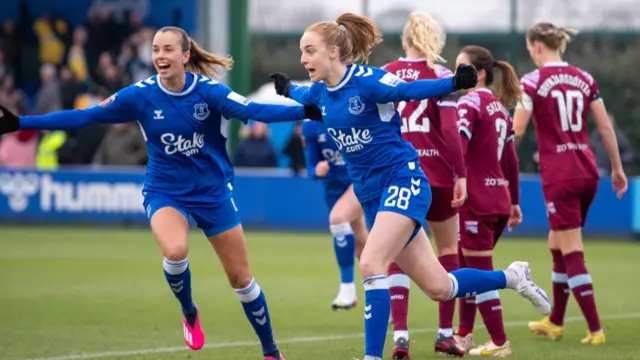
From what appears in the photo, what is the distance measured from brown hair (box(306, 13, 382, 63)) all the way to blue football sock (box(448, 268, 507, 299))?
1.51 m

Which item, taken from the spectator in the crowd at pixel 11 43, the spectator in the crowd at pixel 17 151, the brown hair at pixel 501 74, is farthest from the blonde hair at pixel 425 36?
the spectator in the crowd at pixel 11 43

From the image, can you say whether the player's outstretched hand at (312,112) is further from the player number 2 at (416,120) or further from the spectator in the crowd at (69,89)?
the spectator in the crowd at (69,89)

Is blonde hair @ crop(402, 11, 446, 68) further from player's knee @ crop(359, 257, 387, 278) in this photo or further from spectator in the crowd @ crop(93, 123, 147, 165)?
spectator in the crowd @ crop(93, 123, 147, 165)

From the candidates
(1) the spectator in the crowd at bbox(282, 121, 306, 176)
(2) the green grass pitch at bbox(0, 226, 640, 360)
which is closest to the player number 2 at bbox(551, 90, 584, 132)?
(2) the green grass pitch at bbox(0, 226, 640, 360)

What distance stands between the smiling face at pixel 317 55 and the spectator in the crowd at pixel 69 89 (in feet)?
59.1

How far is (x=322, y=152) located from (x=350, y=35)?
4.20 meters

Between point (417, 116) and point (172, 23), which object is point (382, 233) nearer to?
point (417, 116)

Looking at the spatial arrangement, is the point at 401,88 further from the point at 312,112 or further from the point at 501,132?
the point at 501,132

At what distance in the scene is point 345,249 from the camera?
40.8 ft

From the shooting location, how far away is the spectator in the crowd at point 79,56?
27.0 m

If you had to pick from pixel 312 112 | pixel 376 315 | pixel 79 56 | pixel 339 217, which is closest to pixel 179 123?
pixel 312 112

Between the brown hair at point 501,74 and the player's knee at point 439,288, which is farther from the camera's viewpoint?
the brown hair at point 501,74

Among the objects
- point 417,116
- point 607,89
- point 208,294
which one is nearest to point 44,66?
point 607,89

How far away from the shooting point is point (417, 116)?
30.9 feet
